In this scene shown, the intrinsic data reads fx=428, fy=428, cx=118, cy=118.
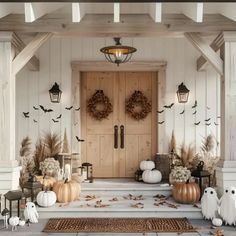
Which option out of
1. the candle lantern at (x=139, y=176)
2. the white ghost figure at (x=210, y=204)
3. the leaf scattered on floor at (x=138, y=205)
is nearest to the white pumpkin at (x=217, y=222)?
the white ghost figure at (x=210, y=204)

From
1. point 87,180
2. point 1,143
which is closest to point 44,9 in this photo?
point 1,143

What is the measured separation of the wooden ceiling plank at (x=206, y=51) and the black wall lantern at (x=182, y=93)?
1.88 meters

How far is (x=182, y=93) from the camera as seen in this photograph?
856 cm

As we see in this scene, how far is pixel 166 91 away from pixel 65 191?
3.20m

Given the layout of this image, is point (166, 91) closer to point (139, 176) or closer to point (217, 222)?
point (139, 176)

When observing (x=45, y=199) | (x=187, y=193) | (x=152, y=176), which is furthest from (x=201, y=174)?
(x=45, y=199)

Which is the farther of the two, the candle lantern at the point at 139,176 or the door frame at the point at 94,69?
the door frame at the point at 94,69

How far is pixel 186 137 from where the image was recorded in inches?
347

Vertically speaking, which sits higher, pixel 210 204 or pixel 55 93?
pixel 55 93

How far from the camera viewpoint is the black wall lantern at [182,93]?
28.0ft

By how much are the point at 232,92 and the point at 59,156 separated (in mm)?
3540

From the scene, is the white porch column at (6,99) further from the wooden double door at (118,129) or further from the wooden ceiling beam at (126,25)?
the wooden double door at (118,129)

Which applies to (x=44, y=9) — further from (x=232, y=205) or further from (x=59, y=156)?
(x=232, y=205)

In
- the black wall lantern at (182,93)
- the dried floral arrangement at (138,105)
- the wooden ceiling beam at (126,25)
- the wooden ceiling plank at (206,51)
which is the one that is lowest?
the dried floral arrangement at (138,105)
